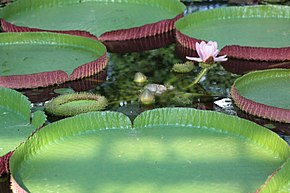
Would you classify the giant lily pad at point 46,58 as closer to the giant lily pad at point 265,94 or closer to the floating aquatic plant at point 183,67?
the floating aquatic plant at point 183,67

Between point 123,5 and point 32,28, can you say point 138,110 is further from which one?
point 123,5

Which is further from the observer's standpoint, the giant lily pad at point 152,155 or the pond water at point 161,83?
the pond water at point 161,83

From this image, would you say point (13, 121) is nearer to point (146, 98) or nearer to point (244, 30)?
point (146, 98)

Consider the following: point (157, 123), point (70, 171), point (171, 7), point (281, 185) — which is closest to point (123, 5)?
point (171, 7)

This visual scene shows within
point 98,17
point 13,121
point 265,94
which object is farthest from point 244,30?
point 13,121

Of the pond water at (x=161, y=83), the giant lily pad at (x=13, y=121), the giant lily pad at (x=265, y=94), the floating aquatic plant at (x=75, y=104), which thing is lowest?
the pond water at (x=161, y=83)

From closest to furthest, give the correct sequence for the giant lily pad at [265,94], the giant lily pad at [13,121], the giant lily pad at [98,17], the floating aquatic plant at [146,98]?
1. the giant lily pad at [13,121]
2. the giant lily pad at [265,94]
3. the floating aquatic plant at [146,98]
4. the giant lily pad at [98,17]

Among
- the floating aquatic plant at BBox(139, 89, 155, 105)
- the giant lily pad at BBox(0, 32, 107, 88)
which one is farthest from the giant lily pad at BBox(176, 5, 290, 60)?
the floating aquatic plant at BBox(139, 89, 155, 105)

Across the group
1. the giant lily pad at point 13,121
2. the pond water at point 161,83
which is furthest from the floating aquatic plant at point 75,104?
the giant lily pad at point 13,121
